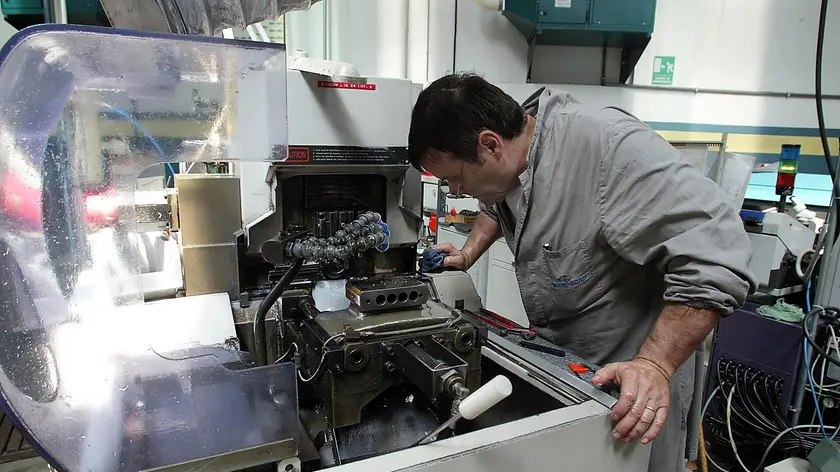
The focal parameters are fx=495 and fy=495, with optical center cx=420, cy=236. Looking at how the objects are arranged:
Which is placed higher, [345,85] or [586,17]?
[586,17]

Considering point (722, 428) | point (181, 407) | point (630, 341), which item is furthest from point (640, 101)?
point (181, 407)

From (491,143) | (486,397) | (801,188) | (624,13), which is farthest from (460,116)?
(801,188)

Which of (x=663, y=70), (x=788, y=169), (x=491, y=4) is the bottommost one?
(x=788, y=169)

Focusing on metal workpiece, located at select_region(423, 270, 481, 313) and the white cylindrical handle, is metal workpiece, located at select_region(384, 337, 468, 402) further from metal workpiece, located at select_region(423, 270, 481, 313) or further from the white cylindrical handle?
metal workpiece, located at select_region(423, 270, 481, 313)

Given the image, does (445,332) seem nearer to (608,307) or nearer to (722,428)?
(608,307)

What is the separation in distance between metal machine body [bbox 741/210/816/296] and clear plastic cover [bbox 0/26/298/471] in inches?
85.3

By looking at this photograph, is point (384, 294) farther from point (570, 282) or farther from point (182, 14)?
point (182, 14)

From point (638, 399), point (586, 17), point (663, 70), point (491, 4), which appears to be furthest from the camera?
point (663, 70)

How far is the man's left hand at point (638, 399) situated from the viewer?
783 mm

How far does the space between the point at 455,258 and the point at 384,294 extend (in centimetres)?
63

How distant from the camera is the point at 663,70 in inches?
134

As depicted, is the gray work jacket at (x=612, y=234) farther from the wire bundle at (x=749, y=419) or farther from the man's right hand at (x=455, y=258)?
the wire bundle at (x=749, y=419)

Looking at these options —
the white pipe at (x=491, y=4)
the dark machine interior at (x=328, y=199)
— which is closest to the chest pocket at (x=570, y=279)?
the dark machine interior at (x=328, y=199)

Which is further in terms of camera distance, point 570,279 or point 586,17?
point 586,17
